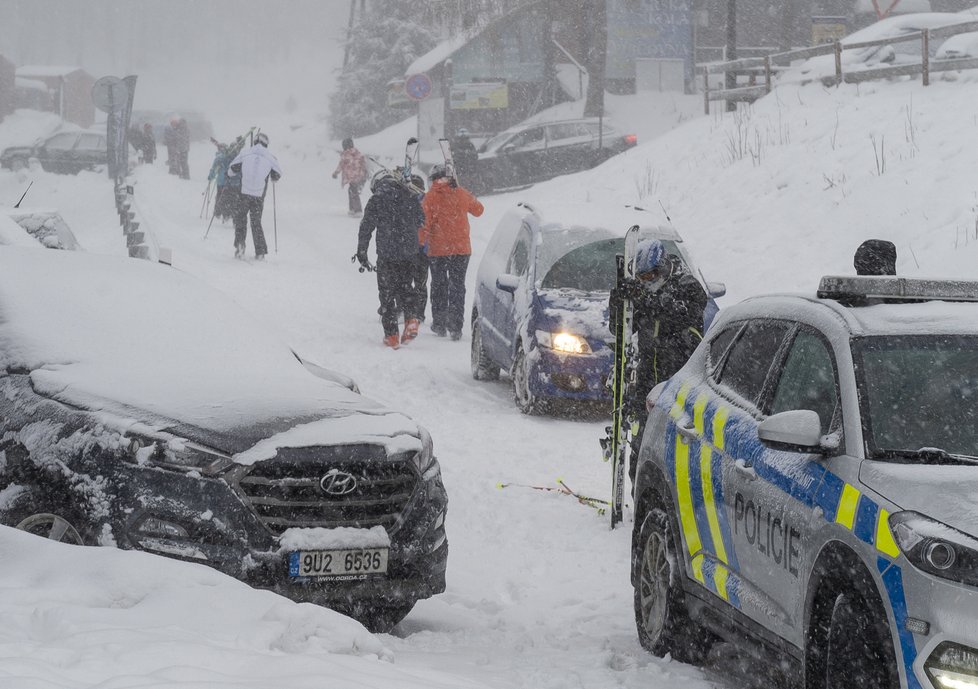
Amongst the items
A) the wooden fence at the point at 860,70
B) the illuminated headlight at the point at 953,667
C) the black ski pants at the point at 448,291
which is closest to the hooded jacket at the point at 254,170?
the black ski pants at the point at 448,291

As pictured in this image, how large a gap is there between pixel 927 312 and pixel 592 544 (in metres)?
3.65

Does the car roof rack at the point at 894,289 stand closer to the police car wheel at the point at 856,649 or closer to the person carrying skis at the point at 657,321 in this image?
the police car wheel at the point at 856,649

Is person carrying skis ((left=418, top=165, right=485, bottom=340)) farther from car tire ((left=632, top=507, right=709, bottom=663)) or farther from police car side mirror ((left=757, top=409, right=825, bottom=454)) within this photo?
police car side mirror ((left=757, top=409, right=825, bottom=454))

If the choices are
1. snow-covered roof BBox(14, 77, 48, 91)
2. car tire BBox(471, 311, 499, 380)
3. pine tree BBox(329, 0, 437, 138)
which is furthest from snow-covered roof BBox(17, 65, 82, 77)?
car tire BBox(471, 311, 499, 380)

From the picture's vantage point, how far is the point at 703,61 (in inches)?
1882

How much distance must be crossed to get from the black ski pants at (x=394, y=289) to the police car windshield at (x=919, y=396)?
11301 millimetres

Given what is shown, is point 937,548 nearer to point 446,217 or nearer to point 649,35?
point 446,217

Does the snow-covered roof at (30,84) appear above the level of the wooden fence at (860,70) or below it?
above

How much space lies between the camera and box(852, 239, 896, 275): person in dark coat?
6.31 m

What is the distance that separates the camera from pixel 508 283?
12.5 metres

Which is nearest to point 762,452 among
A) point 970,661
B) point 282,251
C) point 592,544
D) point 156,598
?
point 970,661

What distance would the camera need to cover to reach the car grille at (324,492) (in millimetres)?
5754

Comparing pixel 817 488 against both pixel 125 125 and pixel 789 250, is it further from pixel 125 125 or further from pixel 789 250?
pixel 125 125

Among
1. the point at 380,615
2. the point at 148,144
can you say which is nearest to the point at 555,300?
the point at 380,615
